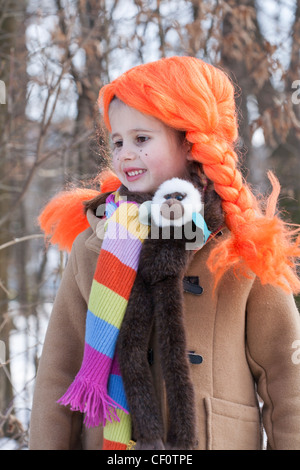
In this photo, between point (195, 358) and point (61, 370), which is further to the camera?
point (61, 370)

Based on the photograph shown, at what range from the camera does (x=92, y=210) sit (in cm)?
183

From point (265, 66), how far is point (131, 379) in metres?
3.18

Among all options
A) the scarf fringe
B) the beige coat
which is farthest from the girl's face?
the scarf fringe

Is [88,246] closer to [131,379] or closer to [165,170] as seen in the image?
[165,170]

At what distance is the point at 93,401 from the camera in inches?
59.0

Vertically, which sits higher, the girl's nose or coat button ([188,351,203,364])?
the girl's nose

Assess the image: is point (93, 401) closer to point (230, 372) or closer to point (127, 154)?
point (230, 372)

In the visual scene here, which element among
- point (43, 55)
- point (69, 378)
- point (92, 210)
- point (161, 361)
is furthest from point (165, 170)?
point (43, 55)

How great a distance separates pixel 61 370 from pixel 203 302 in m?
0.52

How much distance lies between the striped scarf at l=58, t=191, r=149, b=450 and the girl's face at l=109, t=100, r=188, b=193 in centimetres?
11

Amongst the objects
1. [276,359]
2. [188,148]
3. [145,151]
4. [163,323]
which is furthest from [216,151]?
[276,359]

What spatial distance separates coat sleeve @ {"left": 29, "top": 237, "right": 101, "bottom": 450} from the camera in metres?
1.67

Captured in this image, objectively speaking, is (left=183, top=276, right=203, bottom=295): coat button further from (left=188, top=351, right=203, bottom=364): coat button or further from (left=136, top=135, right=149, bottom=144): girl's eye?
(left=136, top=135, right=149, bottom=144): girl's eye

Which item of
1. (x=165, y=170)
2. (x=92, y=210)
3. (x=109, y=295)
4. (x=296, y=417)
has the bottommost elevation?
(x=296, y=417)
